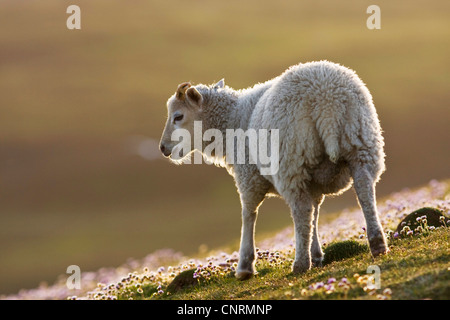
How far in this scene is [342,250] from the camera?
38.4 ft

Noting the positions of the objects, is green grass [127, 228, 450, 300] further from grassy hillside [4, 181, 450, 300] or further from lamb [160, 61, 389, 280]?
lamb [160, 61, 389, 280]

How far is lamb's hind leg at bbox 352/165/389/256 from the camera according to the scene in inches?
371

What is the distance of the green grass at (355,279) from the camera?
23.2 ft

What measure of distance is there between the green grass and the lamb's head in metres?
2.62

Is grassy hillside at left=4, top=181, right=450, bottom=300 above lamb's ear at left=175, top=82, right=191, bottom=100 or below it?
below

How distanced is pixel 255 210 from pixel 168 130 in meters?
2.36

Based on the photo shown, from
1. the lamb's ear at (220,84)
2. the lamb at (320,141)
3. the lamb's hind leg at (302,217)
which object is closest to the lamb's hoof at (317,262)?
the lamb at (320,141)

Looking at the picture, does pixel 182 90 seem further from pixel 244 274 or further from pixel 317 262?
pixel 317 262

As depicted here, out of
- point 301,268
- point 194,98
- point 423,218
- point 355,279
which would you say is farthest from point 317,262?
point 194,98

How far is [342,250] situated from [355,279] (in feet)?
12.5

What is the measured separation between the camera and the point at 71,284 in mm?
16688

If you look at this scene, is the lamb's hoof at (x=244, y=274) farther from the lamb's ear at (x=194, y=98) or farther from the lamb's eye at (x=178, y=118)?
the lamb's ear at (x=194, y=98)

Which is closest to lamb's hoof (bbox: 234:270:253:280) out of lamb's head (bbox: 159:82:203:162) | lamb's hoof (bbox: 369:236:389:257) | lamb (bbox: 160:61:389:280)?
lamb (bbox: 160:61:389:280)
